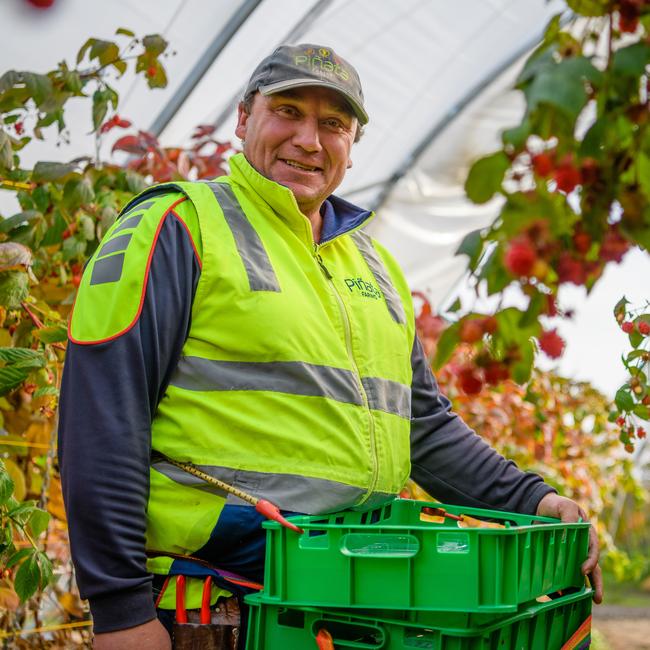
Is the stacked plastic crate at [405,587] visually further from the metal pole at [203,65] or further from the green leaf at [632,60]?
the metal pole at [203,65]

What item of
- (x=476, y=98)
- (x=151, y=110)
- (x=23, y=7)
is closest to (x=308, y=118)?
(x=23, y=7)

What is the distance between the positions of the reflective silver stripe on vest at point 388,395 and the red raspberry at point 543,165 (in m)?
1.04

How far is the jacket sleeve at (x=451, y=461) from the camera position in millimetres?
2133

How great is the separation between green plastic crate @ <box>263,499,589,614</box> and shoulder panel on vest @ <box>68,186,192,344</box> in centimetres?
46

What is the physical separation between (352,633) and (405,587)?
0.19 meters

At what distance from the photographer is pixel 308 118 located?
6.48ft

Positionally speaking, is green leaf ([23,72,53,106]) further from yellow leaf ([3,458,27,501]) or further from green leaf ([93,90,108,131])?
yellow leaf ([3,458,27,501])

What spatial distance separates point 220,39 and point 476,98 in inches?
98.3

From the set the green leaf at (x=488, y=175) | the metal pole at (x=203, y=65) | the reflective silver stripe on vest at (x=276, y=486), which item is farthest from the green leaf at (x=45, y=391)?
the metal pole at (x=203, y=65)

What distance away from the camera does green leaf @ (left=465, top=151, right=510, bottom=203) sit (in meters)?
0.79

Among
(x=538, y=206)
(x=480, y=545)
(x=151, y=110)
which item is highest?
(x=151, y=110)

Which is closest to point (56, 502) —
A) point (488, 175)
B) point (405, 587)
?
point (405, 587)

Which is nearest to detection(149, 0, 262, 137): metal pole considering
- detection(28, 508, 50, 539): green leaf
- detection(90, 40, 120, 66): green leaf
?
detection(90, 40, 120, 66): green leaf

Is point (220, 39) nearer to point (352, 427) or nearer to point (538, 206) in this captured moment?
point (352, 427)
